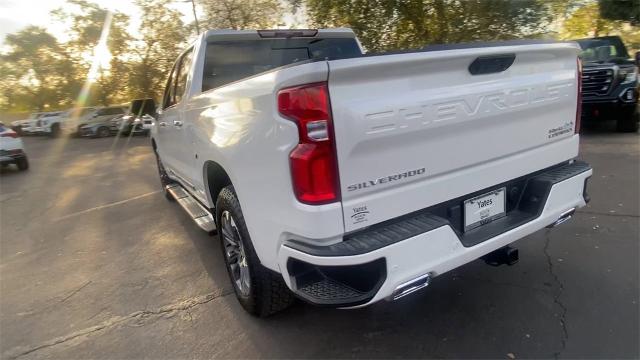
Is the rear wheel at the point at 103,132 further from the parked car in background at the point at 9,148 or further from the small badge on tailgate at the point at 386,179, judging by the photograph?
the small badge on tailgate at the point at 386,179

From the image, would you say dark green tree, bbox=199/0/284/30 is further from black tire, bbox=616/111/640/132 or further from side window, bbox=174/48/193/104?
side window, bbox=174/48/193/104

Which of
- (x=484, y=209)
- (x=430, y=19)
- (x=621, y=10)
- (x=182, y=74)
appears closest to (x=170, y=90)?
(x=182, y=74)

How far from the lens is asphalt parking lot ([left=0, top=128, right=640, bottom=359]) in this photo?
106 inches

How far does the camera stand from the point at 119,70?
30.8 metres

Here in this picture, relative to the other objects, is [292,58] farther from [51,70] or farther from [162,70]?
[51,70]

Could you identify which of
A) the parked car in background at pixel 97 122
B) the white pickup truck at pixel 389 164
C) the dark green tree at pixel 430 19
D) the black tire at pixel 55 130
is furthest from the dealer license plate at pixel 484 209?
the black tire at pixel 55 130

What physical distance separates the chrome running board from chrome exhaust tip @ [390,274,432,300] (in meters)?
1.93

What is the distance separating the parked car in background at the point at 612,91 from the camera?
8891 millimetres

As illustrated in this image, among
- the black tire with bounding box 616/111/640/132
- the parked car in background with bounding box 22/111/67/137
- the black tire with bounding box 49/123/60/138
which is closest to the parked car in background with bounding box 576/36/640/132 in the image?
the black tire with bounding box 616/111/640/132

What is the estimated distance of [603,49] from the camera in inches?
397

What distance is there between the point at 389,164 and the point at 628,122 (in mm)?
9431

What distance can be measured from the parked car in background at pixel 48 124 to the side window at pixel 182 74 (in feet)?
89.6

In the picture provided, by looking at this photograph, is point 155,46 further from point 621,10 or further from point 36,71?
point 621,10

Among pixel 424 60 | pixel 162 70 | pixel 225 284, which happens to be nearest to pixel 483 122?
pixel 424 60
